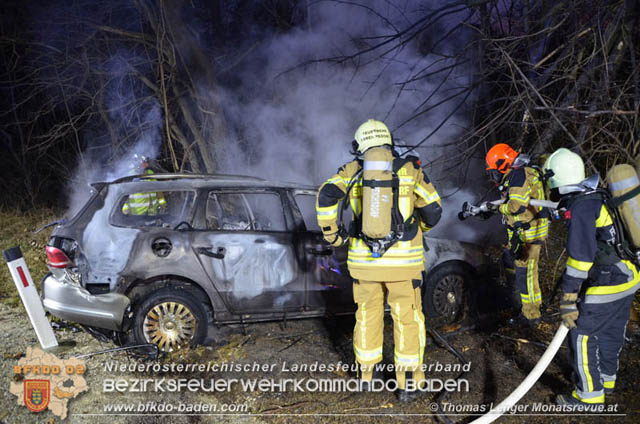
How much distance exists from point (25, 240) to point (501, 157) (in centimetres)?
920

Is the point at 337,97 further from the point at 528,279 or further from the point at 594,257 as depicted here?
the point at 594,257

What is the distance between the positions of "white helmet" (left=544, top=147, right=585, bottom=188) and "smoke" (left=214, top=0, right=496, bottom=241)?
138 inches

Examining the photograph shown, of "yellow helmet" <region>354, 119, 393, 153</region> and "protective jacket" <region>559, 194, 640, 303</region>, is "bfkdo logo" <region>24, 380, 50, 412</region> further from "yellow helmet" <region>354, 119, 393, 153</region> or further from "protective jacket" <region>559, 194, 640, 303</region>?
"protective jacket" <region>559, 194, 640, 303</region>

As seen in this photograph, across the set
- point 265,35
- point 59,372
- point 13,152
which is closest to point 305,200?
point 59,372

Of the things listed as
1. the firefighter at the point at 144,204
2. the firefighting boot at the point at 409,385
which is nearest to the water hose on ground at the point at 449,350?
the firefighting boot at the point at 409,385

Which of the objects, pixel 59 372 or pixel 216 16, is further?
pixel 216 16

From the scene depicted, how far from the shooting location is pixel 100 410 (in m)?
3.39

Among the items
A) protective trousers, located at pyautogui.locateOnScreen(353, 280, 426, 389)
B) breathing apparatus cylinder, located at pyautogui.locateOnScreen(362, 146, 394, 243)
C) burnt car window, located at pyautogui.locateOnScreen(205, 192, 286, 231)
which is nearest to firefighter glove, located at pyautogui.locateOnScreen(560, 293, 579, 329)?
protective trousers, located at pyautogui.locateOnScreen(353, 280, 426, 389)

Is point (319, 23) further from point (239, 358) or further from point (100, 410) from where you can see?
point (100, 410)

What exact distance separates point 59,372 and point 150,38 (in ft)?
19.9

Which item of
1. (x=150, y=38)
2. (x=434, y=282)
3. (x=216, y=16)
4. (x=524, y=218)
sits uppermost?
(x=216, y=16)

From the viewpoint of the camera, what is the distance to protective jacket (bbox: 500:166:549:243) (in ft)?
15.2

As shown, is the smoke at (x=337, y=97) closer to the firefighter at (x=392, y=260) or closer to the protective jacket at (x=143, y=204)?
Answer: the protective jacket at (x=143, y=204)

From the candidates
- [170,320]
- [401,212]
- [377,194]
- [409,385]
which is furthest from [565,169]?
[170,320]
